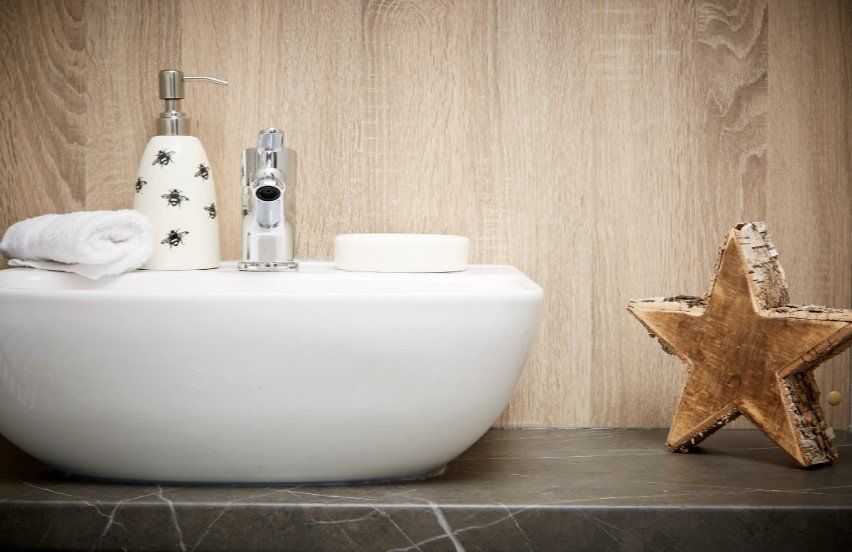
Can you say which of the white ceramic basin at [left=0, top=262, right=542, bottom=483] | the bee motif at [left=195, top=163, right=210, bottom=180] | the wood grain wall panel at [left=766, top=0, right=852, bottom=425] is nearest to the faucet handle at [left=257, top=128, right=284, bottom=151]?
the bee motif at [left=195, top=163, right=210, bottom=180]

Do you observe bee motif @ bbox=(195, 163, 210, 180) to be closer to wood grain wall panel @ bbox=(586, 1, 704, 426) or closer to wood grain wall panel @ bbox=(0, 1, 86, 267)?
wood grain wall panel @ bbox=(0, 1, 86, 267)

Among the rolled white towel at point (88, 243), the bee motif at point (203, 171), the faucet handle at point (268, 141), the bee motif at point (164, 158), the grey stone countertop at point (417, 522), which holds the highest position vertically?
the faucet handle at point (268, 141)

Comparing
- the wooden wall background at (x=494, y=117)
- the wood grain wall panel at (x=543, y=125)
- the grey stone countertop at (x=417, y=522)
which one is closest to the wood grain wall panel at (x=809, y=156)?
the wooden wall background at (x=494, y=117)

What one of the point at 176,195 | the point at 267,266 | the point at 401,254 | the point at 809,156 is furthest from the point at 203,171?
the point at 809,156

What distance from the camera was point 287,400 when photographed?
2.31 ft

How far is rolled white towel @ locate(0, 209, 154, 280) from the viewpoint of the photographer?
739 mm

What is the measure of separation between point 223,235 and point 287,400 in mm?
404

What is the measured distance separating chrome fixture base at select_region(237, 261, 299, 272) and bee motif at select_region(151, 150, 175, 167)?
164mm

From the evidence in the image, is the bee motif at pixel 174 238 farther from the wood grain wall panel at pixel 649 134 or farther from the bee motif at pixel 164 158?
the wood grain wall panel at pixel 649 134

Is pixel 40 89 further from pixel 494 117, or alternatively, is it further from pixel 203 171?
pixel 494 117

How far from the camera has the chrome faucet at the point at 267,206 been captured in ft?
2.72

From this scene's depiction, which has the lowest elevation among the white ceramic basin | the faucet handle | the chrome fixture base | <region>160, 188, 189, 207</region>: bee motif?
the white ceramic basin

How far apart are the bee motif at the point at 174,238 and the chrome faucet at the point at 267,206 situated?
0.08m

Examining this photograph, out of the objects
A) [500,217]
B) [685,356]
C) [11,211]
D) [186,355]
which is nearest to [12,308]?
[186,355]
